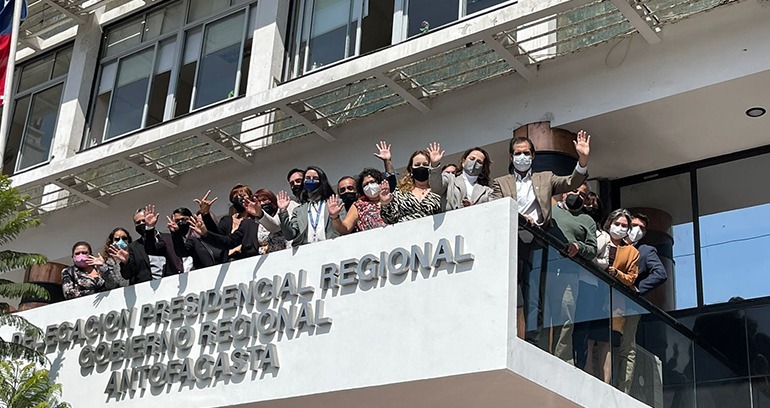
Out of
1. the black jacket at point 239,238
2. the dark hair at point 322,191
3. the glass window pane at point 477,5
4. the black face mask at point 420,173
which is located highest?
the glass window pane at point 477,5

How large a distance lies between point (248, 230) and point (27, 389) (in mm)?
2901

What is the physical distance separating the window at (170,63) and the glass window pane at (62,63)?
0.90m

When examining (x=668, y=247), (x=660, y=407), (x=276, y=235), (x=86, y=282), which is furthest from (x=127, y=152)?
(x=660, y=407)

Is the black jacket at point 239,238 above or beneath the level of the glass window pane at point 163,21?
beneath

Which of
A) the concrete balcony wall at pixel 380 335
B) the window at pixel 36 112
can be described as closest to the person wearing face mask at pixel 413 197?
the concrete balcony wall at pixel 380 335

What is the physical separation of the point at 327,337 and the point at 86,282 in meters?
4.15

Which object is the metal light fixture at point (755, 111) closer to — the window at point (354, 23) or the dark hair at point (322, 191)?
the window at point (354, 23)

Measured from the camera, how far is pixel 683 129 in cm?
1345

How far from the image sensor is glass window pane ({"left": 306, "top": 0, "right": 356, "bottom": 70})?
15758 mm

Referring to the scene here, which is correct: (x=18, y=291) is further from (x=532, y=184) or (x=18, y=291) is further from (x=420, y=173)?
(x=532, y=184)

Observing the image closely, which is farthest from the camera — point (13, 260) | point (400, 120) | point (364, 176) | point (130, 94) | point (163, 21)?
point (163, 21)

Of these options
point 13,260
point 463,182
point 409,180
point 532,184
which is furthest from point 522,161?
point 13,260

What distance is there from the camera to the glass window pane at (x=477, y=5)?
13992 millimetres

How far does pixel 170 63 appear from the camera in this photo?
18.1 metres
